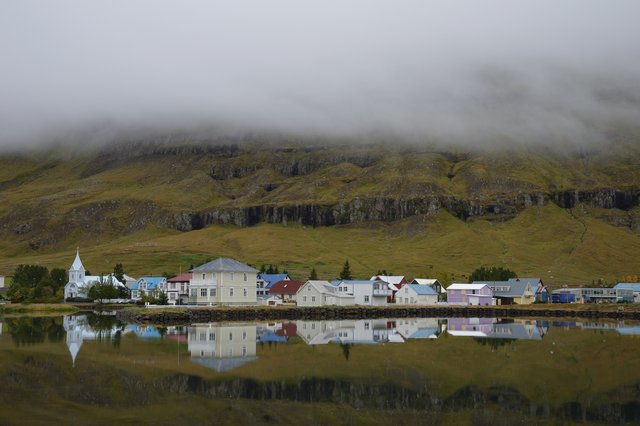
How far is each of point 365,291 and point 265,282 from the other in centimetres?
2084

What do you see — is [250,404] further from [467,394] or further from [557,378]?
[557,378]

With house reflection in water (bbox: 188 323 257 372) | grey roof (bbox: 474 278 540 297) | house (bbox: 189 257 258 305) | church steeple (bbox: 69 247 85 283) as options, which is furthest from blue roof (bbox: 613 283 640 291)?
church steeple (bbox: 69 247 85 283)

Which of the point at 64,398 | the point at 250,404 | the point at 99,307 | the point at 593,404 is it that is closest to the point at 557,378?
the point at 593,404

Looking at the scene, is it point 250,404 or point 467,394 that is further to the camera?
point 467,394

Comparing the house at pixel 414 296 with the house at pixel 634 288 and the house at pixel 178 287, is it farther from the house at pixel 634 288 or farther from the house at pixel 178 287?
the house at pixel 634 288

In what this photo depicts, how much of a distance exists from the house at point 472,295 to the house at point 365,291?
1538 centimetres

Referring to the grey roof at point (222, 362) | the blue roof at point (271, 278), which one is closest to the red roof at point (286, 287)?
the blue roof at point (271, 278)

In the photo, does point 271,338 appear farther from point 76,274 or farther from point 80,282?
point 76,274

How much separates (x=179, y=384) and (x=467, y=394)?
12.7m

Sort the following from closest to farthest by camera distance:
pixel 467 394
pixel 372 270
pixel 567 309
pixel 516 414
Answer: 1. pixel 516 414
2. pixel 467 394
3. pixel 567 309
4. pixel 372 270

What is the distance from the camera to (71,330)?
204 feet

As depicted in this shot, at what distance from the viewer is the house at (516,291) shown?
12625 cm

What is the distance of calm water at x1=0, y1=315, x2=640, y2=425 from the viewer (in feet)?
80.9

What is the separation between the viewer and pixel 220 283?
91.8 metres
